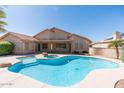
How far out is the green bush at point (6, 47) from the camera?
2079cm

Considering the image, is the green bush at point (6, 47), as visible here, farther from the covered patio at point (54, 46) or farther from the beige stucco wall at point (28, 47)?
the covered patio at point (54, 46)

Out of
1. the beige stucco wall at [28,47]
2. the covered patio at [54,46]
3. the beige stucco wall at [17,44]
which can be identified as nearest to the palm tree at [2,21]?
the beige stucco wall at [17,44]

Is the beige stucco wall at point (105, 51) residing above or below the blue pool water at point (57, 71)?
above

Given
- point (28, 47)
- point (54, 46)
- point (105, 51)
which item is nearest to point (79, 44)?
point (54, 46)

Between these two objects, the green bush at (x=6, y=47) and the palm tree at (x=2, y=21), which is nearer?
the palm tree at (x=2, y=21)

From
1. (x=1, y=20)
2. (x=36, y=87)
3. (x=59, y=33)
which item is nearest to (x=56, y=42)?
(x=59, y=33)

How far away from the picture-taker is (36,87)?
583cm

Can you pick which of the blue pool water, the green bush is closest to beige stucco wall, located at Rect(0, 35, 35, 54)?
the green bush

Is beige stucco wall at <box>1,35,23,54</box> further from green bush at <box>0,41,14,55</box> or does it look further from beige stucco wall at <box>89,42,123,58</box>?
beige stucco wall at <box>89,42,123,58</box>
